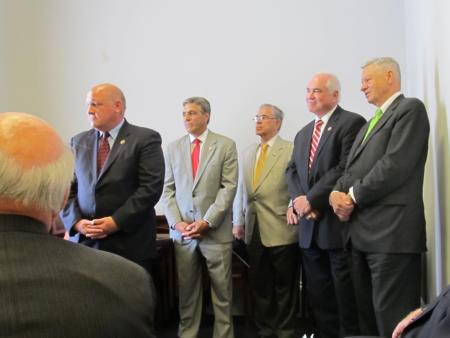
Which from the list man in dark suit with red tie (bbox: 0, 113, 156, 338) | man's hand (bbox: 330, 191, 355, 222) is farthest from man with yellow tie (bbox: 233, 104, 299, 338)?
man in dark suit with red tie (bbox: 0, 113, 156, 338)

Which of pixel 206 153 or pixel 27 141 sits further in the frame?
pixel 206 153

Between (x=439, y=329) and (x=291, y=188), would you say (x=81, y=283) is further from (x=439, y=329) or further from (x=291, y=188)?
(x=291, y=188)

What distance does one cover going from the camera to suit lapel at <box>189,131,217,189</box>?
3357 millimetres

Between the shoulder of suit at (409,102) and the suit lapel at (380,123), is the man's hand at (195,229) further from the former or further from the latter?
the shoulder of suit at (409,102)

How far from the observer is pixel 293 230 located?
3365 mm

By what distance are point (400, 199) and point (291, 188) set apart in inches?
37.0

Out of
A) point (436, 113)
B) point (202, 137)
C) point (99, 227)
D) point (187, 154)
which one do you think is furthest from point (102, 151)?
point (436, 113)

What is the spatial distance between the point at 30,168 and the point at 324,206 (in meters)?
2.13

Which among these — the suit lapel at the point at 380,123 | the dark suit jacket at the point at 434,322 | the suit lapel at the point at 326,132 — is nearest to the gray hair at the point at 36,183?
the dark suit jacket at the point at 434,322

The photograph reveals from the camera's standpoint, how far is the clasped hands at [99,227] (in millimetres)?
2623

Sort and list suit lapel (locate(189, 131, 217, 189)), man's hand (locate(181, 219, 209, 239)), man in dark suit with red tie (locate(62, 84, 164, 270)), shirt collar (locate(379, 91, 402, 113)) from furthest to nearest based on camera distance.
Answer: suit lapel (locate(189, 131, 217, 189)), man's hand (locate(181, 219, 209, 239)), man in dark suit with red tie (locate(62, 84, 164, 270)), shirt collar (locate(379, 91, 402, 113))

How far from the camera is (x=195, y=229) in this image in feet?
10.5

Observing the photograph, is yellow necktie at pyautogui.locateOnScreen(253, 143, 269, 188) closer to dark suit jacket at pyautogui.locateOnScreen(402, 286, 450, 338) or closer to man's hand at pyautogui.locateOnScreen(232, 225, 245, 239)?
man's hand at pyautogui.locateOnScreen(232, 225, 245, 239)

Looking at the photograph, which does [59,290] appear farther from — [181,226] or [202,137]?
[202,137]
